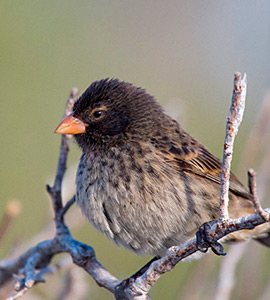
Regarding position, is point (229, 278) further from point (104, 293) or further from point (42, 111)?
point (42, 111)

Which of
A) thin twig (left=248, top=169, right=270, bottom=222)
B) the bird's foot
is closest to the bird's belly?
the bird's foot

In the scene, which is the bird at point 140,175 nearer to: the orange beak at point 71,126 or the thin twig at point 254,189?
the orange beak at point 71,126

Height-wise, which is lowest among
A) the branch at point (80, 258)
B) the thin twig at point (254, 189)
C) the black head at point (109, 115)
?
the branch at point (80, 258)

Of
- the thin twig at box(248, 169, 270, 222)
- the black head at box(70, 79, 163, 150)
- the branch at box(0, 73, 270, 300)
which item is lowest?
the branch at box(0, 73, 270, 300)

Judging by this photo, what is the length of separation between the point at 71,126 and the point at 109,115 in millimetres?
317

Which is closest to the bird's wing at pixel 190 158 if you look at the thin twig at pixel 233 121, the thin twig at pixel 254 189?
the thin twig at pixel 233 121

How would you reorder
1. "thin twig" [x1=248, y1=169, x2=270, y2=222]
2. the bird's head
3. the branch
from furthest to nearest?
the bird's head < the branch < "thin twig" [x1=248, y1=169, x2=270, y2=222]

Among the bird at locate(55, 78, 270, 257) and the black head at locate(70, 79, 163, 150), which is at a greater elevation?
the black head at locate(70, 79, 163, 150)

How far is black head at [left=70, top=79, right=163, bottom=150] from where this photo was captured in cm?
439

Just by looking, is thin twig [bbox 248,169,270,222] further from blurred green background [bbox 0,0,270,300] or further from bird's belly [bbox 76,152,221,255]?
blurred green background [bbox 0,0,270,300]

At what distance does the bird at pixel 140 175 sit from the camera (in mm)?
→ 3996

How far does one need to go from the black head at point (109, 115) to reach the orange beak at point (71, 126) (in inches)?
1.3

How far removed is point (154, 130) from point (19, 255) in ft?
4.77

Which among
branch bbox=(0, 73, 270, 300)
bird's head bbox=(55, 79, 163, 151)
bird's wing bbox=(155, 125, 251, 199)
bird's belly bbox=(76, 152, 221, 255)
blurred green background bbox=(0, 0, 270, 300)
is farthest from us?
blurred green background bbox=(0, 0, 270, 300)
